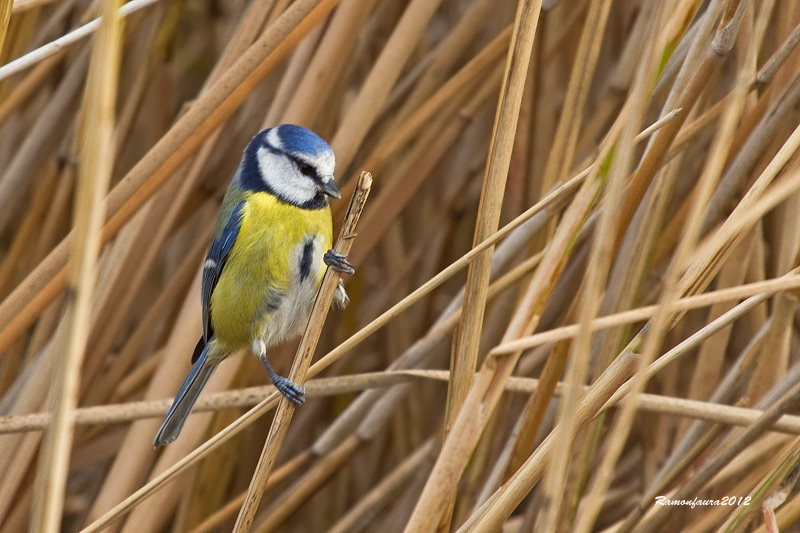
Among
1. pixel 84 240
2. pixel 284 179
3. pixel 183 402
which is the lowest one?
pixel 183 402

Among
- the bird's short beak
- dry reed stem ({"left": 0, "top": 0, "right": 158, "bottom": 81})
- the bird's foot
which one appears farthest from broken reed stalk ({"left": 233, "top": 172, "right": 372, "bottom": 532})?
dry reed stem ({"left": 0, "top": 0, "right": 158, "bottom": 81})

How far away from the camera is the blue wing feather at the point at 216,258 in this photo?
129 centimetres

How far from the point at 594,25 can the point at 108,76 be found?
0.78 m

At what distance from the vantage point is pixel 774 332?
1117 millimetres

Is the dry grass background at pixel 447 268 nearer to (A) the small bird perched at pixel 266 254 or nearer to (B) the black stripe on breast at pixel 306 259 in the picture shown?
(A) the small bird perched at pixel 266 254

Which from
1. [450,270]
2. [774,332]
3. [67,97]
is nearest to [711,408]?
[774,332]

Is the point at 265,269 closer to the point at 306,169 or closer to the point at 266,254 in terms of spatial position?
the point at 266,254

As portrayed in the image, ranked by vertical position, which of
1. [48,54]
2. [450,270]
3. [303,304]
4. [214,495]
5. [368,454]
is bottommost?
[368,454]

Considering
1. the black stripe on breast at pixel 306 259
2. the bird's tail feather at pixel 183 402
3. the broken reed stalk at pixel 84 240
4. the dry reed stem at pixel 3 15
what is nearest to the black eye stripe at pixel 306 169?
the black stripe on breast at pixel 306 259

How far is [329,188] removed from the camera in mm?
1188

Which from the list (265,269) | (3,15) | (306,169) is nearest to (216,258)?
(265,269)

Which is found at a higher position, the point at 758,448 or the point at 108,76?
the point at 108,76

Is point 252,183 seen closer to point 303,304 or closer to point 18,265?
point 303,304

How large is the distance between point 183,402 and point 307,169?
0.40 m
